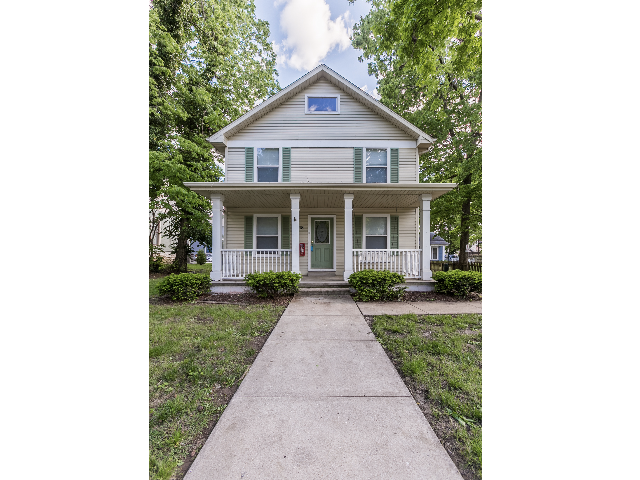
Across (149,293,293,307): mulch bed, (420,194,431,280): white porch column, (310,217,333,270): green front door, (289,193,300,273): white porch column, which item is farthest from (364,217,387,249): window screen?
(149,293,293,307): mulch bed

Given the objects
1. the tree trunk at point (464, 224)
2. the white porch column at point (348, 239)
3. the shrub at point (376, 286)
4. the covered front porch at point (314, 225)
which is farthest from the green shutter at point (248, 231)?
the tree trunk at point (464, 224)

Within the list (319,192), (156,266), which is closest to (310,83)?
(319,192)

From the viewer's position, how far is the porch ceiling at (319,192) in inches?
284

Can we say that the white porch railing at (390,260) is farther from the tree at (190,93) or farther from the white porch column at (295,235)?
the tree at (190,93)

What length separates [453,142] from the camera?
10938 mm

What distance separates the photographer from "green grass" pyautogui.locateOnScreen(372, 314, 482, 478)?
191 cm

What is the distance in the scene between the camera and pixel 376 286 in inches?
250

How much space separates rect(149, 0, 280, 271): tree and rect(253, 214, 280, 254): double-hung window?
2684 mm

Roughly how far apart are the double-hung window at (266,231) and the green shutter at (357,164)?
3212 mm
